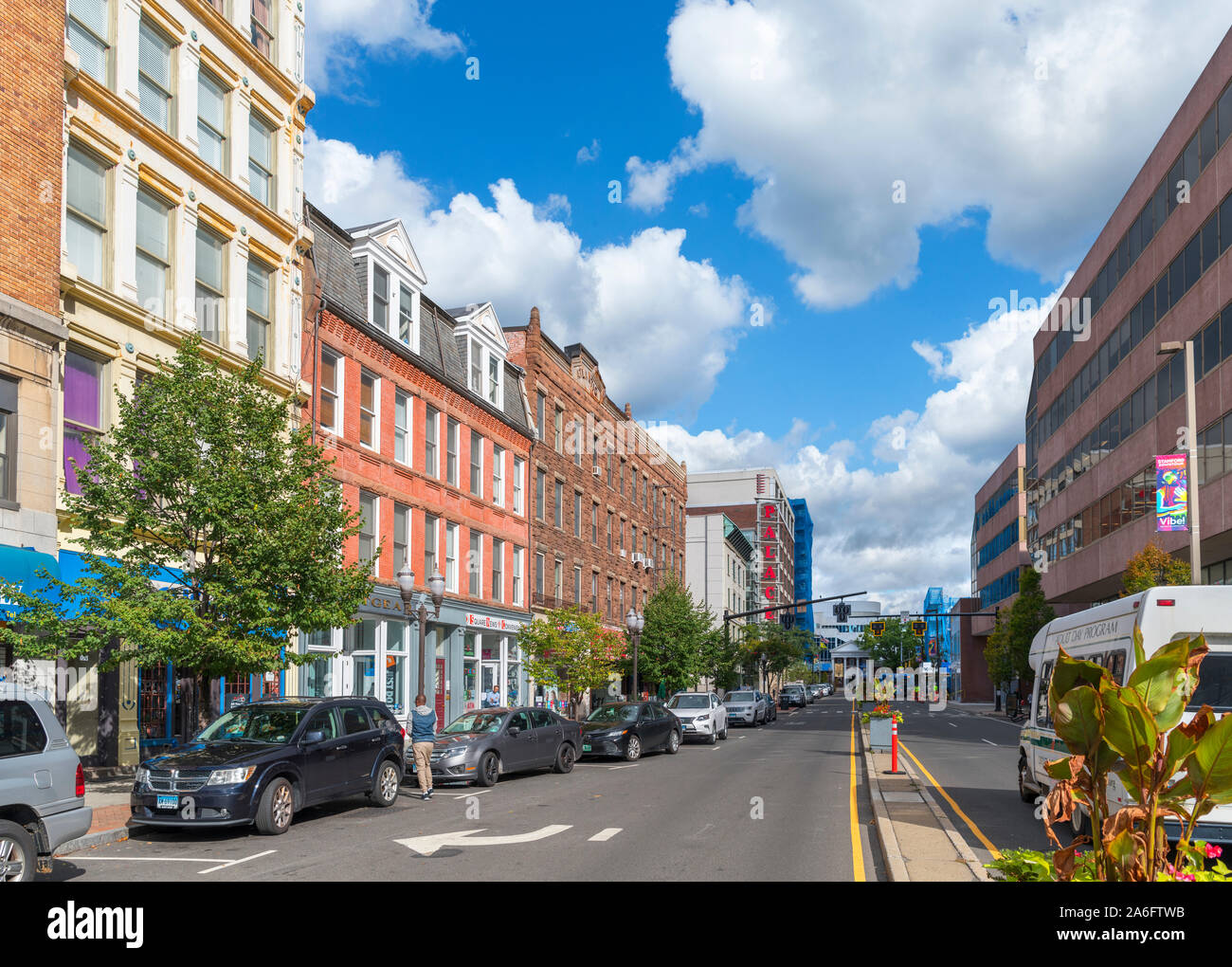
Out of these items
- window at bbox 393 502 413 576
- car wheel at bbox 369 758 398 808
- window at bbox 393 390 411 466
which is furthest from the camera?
window at bbox 393 390 411 466

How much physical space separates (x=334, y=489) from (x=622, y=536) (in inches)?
1406

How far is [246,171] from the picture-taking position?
989 inches

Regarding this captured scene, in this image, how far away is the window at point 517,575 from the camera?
39.9m

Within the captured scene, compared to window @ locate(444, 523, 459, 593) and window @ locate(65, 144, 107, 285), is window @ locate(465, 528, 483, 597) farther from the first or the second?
window @ locate(65, 144, 107, 285)

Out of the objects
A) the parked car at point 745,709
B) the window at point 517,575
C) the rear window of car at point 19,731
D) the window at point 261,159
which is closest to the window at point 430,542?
the window at point 517,575

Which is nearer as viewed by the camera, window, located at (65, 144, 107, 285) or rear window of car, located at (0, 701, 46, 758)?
rear window of car, located at (0, 701, 46, 758)

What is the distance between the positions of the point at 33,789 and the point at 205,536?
8.20 meters

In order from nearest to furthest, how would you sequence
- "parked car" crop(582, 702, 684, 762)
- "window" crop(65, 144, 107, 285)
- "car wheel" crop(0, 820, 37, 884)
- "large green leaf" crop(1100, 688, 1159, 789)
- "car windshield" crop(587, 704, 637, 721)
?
"large green leaf" crop(1100, 688, 1159, 789)
"car wheel" crop(0, 820, 37, 884)
"window" crop(65, 144, 107, 285)
"parked car" crop(582, 702, 684, 762)
"car windshield" crop(587, 704, 637, 721)

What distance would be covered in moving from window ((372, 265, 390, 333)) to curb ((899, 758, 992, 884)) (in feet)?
63.6

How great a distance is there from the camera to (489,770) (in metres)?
20.4

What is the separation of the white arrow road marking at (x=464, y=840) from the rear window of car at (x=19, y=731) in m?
4.17

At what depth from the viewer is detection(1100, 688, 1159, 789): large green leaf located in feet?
14.8

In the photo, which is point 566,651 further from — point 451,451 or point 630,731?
point 451,451

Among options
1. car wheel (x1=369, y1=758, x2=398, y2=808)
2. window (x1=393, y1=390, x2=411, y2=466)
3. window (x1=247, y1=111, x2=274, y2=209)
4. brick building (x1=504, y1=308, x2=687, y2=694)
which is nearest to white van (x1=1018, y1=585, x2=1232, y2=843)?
car wheel (x1=369, y1=758, x2=398, y2=808)
